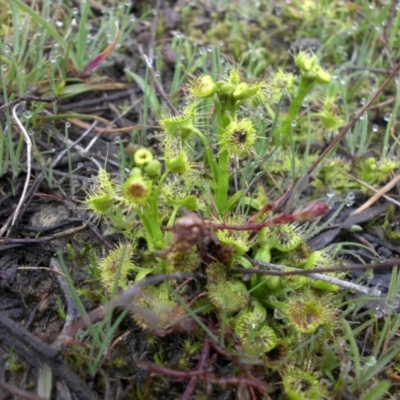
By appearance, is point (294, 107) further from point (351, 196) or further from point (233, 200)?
point (233, 200)

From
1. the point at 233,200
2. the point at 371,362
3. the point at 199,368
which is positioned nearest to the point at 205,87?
the point at 233,200

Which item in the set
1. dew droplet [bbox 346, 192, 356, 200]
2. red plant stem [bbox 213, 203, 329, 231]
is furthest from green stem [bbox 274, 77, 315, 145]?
red plant stem [bbox 213, 203, 329, 231]

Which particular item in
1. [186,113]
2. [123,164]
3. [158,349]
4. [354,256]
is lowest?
[158,349]

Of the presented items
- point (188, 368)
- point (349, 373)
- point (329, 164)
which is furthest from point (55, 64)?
point (349, 373)

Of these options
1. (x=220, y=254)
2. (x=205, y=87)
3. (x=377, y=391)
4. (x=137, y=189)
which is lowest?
(x=377, y=391)

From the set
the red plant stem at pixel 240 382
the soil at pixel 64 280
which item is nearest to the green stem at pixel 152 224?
the soil at pixel 64 280

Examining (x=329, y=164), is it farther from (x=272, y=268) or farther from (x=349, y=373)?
(x=349, y=373)

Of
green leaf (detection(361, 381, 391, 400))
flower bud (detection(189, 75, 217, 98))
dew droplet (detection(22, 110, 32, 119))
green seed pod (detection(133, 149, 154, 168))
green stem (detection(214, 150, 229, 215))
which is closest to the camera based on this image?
green leaf (detection(361, 381, 391, 400))

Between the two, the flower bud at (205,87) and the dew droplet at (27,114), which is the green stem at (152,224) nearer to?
the flower bud at (205,87)

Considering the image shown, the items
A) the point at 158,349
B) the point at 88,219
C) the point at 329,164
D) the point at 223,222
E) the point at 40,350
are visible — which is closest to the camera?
the point at 40,350

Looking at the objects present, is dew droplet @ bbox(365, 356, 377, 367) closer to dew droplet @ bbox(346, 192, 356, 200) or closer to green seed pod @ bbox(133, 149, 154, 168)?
dew droplet @ bbox(346, 192, 356, 200)

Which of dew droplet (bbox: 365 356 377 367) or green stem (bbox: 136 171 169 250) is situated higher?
green stem (bbox: 136 171 169 250)
